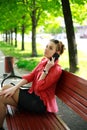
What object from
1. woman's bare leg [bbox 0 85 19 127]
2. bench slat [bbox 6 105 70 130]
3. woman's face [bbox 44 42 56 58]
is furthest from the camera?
woman's face [bbox 44 42 56 58]

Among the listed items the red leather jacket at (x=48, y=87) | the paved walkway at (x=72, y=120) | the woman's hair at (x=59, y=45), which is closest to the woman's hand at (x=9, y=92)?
the red leather jacket at (x=48, y=87)

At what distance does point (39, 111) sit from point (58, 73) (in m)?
0.60

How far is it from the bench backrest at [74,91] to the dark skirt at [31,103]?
43cm

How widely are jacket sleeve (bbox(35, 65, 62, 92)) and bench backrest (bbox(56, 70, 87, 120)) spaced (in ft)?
0.68

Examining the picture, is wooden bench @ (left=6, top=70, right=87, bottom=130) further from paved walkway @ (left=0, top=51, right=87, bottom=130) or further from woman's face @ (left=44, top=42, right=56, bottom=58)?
paved walkway @ (left=0, top=51, right=87, bottom=130)

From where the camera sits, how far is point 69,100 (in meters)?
5.45

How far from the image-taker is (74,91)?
526 centimetres

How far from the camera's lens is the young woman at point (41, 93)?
17.3 feet

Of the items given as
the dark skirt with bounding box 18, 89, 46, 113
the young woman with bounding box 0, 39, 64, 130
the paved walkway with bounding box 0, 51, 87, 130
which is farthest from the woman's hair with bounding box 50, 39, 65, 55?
the paved walkway with bounding box 0, 51, 87, 130

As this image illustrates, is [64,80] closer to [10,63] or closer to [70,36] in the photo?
[10,63]

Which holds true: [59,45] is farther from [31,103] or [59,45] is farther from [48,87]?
[31,103]

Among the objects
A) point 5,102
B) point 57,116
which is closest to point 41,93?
point 57,116

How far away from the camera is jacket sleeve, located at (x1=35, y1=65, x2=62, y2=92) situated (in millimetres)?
5266

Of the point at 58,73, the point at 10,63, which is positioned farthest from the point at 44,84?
the point at 10,63
